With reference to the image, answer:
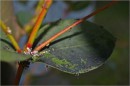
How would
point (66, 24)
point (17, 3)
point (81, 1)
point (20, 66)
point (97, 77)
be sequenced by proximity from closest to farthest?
1. point (20, 66)
2. point (66, 24)
3. point (81, 1)
4. point (17, 3)
5. point (97, 77)

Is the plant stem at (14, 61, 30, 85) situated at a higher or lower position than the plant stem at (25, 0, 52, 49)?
lower

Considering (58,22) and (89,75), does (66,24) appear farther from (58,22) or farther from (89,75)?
(89,75)

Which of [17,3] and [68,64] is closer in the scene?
[68,64]

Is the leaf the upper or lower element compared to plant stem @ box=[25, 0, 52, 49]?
lower

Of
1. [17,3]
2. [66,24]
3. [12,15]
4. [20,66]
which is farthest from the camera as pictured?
[17,3]

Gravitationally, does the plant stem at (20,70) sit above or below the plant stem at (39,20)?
below

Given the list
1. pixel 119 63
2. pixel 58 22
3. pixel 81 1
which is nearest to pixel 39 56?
pixel 58 22

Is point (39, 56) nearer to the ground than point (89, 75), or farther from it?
farther from it

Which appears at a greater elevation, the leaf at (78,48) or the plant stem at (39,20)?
the plant stem at (39,20)
